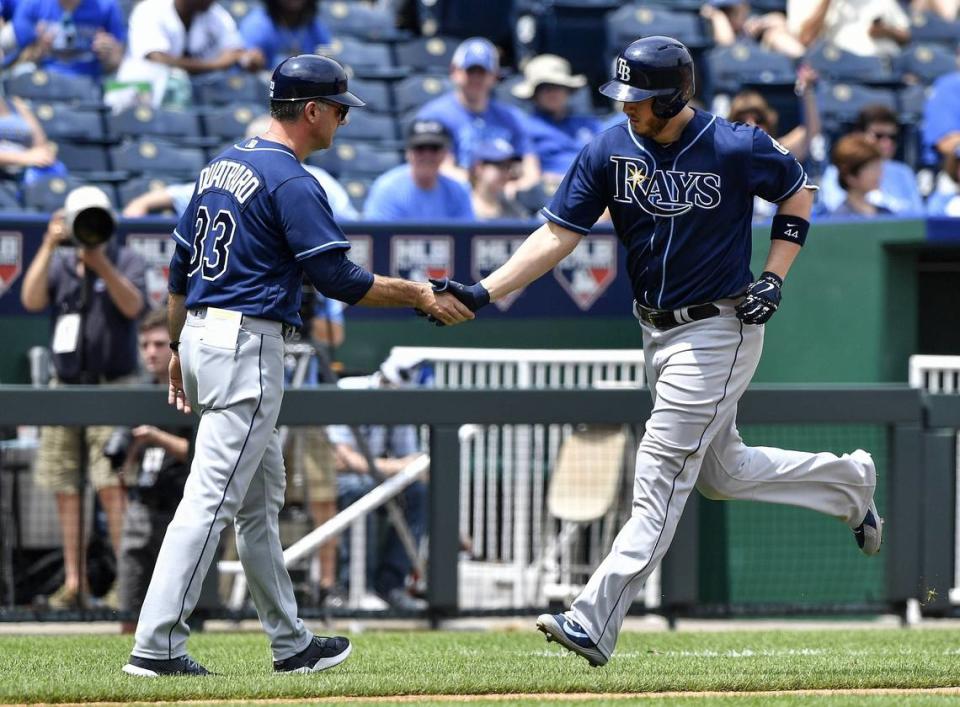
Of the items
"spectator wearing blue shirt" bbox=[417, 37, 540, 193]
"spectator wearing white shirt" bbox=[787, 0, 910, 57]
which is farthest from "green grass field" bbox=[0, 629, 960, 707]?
"spectator wearing white shirt" bbox=[787, 0, 910, 57]

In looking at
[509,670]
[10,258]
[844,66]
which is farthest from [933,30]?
[509,670]

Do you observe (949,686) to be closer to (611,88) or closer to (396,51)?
(611,88)

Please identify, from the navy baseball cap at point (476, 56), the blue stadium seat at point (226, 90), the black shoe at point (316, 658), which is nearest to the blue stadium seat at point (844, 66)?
the navy baseball cap at point (476, 56)

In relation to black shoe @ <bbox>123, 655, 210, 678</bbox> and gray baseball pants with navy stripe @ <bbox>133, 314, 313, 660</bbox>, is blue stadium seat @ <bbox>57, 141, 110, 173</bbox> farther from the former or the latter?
black shoe @ <bbox>123, 655, 210, 678</bbox>

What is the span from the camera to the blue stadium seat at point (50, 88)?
10141mm

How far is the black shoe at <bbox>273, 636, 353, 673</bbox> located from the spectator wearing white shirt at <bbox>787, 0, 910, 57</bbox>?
352 inches

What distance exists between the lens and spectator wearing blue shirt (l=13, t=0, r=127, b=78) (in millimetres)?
10102

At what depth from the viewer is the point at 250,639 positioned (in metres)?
6.36

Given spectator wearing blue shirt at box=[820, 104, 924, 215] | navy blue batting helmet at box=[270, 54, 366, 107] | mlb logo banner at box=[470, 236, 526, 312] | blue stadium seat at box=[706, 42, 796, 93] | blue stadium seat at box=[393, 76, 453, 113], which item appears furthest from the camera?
blue stadium seat at box=[706, 42, 796, 93]

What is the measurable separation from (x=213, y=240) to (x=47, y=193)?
456 centimetres

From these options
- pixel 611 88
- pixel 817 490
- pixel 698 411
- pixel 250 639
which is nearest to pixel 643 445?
pixel 698 411

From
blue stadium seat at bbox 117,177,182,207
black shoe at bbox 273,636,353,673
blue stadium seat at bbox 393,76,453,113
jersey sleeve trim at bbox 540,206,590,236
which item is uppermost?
blue stadium seat at bbox 393,76,453,113

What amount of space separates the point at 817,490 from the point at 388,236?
3.83m

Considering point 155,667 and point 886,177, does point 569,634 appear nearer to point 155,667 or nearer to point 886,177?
point 155,667
